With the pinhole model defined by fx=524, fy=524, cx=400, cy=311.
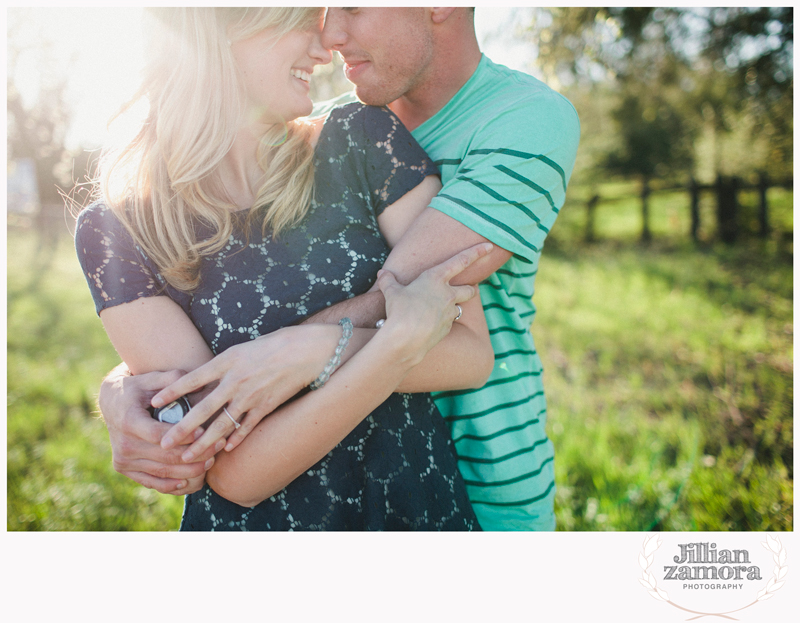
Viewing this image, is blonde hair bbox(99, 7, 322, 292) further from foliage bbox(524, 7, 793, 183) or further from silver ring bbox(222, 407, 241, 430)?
foliage bbox(524, 7, 793, 183)

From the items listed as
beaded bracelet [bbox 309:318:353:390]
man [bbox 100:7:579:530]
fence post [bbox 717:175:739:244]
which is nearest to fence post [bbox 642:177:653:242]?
fence post [bbox 717:175:739:244]

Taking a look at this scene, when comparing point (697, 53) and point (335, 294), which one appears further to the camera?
point (697, 53)

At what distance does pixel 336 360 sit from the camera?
4.16 feet

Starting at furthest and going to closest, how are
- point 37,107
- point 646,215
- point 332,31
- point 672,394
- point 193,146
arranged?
point 646,215
point 672,394
point 37,107
point 332,31
point 193,146

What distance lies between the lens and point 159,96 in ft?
4.84

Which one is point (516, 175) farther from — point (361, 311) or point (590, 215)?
point (590, 215)

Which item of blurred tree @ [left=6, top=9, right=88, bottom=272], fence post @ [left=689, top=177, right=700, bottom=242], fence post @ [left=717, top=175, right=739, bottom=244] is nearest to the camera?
blurred tree @ [left=6, top=9, right=88, bottom=272]

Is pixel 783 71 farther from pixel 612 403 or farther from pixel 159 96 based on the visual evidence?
pixel 159 96

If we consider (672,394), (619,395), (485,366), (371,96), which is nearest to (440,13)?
(371,96)

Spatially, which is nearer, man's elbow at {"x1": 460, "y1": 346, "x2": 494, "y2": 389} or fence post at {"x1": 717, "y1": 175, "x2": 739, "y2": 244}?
man's elbow at {"x1": 460, "y1": 346, "x2": 494, "y2": 389}

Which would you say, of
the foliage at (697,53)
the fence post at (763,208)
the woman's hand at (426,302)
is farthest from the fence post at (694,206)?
the woman's hand at (426,302)

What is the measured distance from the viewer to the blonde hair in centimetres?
139

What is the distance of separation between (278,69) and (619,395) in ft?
10.8

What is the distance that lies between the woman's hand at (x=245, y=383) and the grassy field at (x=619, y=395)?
39.9 inches
